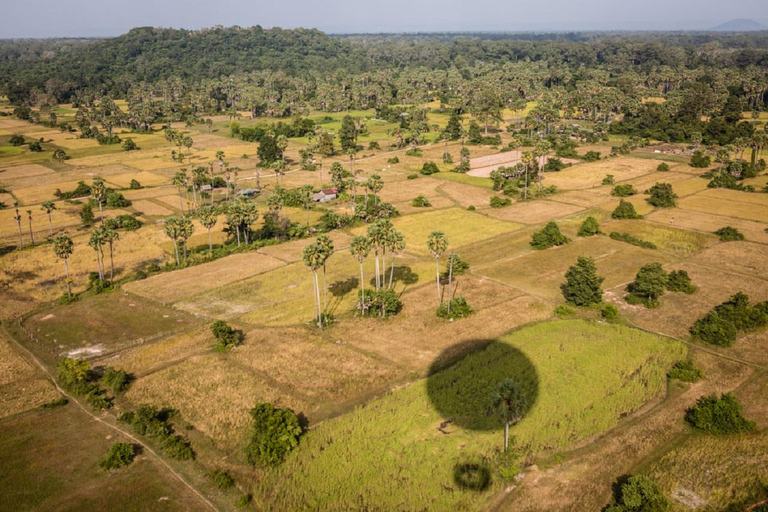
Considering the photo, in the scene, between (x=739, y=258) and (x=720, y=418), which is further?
(x=739, y=258)

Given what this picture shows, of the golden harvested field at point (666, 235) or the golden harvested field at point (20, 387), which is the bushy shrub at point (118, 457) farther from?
the golden harvested field at point (666, 235)

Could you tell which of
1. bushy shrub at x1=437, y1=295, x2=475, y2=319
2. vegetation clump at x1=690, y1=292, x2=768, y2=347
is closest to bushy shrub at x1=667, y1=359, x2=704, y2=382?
vegetation clump at x1=690, y1=292, x2=768, y2=347

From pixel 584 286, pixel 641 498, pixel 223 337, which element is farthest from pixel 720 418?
pixel 223 337

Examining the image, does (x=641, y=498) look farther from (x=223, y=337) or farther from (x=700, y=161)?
(x=700, y=161)

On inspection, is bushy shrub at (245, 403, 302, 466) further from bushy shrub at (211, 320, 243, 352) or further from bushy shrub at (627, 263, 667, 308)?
bushy shrub at (627, 263, 667, 308)

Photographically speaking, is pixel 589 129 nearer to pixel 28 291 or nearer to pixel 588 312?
pixel 588 312

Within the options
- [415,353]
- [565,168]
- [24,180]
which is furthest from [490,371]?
[24,180]
